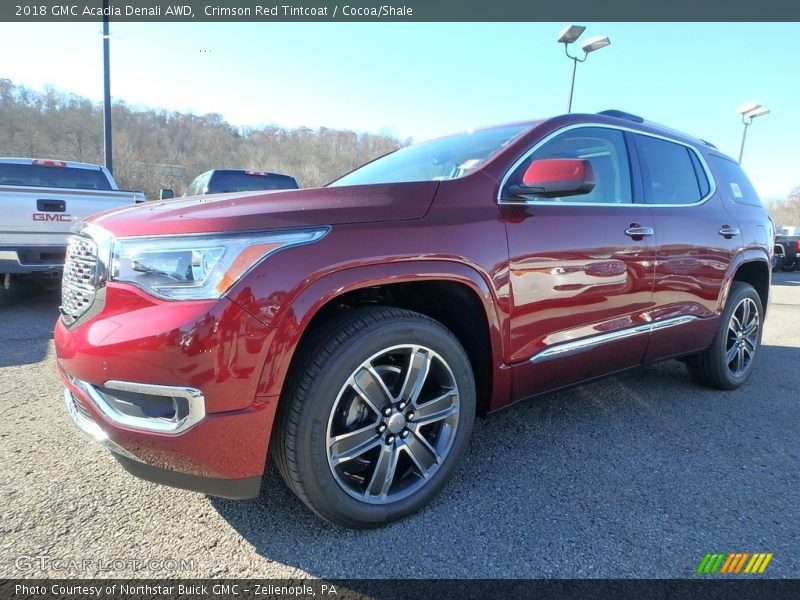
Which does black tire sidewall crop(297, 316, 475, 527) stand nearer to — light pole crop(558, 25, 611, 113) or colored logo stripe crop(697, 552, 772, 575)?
colored logo stripe crop(697, 552, 772, 575)

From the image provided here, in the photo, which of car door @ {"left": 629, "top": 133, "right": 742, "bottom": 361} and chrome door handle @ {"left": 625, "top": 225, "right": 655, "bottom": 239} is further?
car door @ {"left": 629, "top": 133, "right": 742, "bottom": 361}

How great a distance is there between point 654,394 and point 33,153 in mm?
55415

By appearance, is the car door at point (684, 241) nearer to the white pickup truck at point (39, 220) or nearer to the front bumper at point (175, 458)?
the front bumper at point (175, 458)

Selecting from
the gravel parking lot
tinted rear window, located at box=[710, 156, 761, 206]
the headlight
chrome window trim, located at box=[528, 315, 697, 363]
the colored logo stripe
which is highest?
tinted rear window, located at box=[710, 156, 761, 206]

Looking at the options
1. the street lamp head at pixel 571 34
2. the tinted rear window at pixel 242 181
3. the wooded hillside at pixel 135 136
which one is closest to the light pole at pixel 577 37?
the street lamp head at pixel 571 34

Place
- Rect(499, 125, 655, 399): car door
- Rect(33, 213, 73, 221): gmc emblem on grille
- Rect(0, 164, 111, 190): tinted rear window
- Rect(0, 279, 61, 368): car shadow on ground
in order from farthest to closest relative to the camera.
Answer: Rect(0, 164, 111, 190): tinted rear window, Rect(33, 213, 73, 221): gmc emblem on grille, Rect(0, 279, 61, 368): car shadow on ground, Rect(499, 125, 655, 399): car door

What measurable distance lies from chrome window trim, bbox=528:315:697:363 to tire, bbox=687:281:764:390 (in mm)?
813

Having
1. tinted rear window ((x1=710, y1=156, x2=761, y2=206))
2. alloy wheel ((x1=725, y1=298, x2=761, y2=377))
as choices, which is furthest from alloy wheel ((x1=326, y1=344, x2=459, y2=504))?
tinted rear window ((x1=710, y1=156, x2=761, y2=206))

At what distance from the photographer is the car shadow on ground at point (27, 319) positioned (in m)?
4.13

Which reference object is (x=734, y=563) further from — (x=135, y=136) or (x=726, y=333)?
(x=135, y=136)

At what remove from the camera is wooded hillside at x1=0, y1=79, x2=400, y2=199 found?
4181 centimetres

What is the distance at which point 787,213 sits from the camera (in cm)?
5747

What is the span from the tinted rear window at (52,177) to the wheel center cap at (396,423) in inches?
283

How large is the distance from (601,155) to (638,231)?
1.74ft
